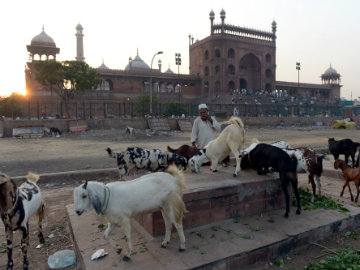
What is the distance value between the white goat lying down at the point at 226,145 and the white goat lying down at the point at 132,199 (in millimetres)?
1739

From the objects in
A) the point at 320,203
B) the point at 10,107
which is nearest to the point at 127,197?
the point at 320,203

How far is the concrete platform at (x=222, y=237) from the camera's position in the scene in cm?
340

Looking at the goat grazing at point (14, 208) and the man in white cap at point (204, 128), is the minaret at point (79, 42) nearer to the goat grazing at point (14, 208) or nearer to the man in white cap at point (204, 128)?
the man in white cap at point (204, 128)

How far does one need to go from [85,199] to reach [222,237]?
2196 millimetres

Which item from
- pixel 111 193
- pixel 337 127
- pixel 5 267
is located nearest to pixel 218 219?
pixel 111 193

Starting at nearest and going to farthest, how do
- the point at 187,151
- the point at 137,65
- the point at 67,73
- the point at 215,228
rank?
the point at 215,228
the point at 187,151
the point at 67,73
the point at 137,65

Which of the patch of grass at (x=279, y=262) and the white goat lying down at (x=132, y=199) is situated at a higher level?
the white goat lying down at (x=132, y=199)

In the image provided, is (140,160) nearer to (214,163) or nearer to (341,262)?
(214,163)

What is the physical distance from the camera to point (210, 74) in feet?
179

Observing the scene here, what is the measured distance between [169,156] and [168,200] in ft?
8.64

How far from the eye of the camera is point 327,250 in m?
4.02

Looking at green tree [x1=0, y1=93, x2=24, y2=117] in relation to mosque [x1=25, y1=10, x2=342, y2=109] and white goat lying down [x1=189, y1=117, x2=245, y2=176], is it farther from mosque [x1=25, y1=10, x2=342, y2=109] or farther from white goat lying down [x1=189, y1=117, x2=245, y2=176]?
white goat lying down [x1=189, y1=117, x2=245, y2=176]

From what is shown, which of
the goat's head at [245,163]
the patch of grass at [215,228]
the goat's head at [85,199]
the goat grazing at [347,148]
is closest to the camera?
the goat's head at [85,199]

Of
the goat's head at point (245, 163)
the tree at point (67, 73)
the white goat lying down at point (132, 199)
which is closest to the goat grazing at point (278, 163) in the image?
the goat's head at point (245, 163)
